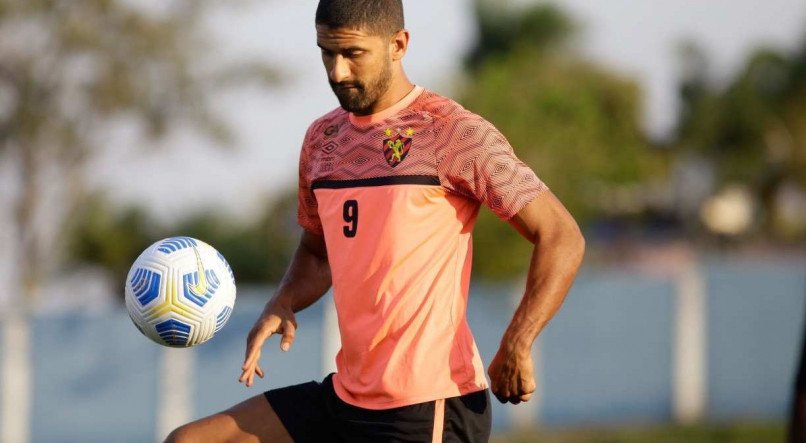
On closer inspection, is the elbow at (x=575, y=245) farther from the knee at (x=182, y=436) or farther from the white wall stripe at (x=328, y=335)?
the white wall stripe at (x=328, y=335)

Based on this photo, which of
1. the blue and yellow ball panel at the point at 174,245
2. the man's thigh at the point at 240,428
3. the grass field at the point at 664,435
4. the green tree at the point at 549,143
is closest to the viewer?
the man's thigh at the point at 240,428

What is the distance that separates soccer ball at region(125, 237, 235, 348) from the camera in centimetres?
530

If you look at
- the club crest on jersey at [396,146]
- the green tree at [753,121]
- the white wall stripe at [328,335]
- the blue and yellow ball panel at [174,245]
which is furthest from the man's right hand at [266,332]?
the green tree at [753,121]

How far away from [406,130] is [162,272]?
109 centimetres

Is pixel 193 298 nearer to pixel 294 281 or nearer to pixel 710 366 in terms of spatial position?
pixel 294 281

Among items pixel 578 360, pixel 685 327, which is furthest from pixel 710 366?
pixel 578 360

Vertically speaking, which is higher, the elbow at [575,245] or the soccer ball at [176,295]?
the elbow at [575,245]

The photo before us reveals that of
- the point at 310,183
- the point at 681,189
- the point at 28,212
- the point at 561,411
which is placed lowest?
the point at 681,189

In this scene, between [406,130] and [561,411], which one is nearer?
[406,130]

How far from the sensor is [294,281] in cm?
582

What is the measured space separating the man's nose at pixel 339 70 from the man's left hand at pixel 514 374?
117 centimetres

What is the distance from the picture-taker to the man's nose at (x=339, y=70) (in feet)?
16.8

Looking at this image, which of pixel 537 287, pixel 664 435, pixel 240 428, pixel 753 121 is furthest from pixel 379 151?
pixel 753 121

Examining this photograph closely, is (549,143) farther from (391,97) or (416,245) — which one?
(416,245)
